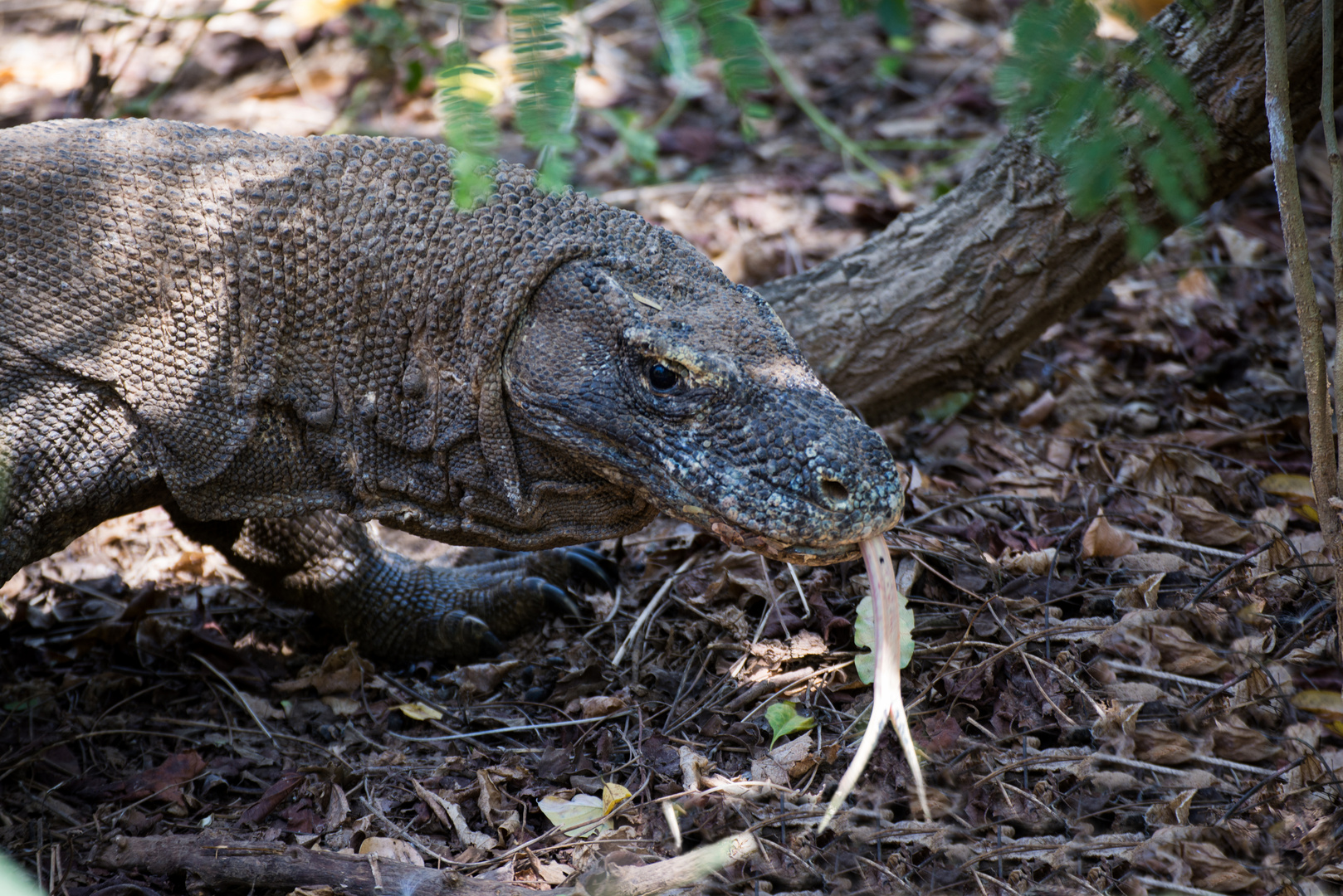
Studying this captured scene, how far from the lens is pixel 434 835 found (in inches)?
125

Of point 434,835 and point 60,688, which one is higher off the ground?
point 434,835

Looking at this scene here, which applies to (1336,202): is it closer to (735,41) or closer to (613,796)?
(735,41)

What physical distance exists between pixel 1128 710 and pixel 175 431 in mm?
2769

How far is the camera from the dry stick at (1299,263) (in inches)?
106

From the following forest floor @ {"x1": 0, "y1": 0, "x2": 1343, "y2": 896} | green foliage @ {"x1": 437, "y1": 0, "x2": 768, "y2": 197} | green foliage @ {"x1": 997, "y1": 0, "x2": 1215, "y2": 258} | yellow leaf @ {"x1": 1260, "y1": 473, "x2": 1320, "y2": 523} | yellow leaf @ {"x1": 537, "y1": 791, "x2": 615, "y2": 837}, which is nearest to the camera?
green foliage @ {"x1": 997, "y1": 0, "x2": 1215, "y2": 258}

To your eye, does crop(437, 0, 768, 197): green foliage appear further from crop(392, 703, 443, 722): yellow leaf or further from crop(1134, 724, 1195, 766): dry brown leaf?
crop(392, 703, 443, 722): yellow leaf

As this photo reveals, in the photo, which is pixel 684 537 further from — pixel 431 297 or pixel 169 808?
pixel 169 808

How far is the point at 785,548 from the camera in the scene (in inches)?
109

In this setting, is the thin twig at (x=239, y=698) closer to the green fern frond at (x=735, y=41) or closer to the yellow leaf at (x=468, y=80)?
the yellow leaf at (x=468, y=80)

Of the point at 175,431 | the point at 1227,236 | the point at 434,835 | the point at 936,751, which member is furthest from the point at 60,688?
the point at 1227,236

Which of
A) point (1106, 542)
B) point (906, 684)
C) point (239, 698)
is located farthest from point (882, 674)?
point (239, 698)

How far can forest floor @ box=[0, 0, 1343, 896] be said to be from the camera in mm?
2645

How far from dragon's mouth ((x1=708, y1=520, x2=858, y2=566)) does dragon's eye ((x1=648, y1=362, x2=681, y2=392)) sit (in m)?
0.39

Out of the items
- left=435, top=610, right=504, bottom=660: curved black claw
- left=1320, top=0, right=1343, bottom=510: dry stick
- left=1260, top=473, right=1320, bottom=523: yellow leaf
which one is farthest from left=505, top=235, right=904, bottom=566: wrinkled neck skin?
left=1260, top=473, right=1320, bottom=523: yellow leaf
